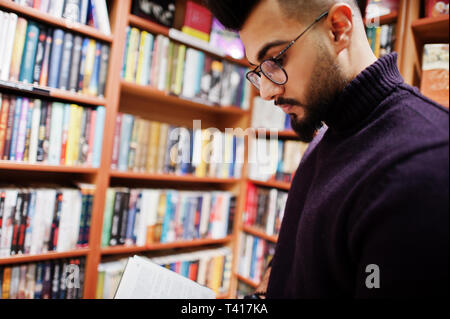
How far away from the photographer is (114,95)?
137cm

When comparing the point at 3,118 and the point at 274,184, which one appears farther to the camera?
the point at 274,184

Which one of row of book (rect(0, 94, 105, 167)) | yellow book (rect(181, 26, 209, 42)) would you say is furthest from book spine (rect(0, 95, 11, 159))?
yellow book (rect(181, 26, 209, 42))

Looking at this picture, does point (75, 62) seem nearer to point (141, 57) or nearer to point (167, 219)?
Answer: point (141, 57)

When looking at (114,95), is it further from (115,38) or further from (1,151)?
(1,151)

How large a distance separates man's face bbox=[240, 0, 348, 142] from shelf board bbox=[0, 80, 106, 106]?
92cm

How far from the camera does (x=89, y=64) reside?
1.32 meters

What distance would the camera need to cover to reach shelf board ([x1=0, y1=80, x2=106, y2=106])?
3.69ft

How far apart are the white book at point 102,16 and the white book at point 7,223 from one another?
0.86 meters

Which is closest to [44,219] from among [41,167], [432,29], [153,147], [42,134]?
[41,167]

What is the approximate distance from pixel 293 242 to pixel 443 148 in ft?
1.49

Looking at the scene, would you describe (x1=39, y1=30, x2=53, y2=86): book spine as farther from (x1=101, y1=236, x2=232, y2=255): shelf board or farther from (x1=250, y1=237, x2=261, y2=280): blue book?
(x1=250, y1=237, x2=261, y2=280): blue book

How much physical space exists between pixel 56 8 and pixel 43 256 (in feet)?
3.66

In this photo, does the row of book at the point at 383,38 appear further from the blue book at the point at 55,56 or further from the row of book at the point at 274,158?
the blue book at the point at 55,56
